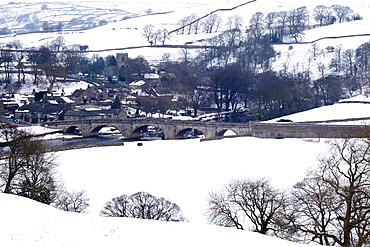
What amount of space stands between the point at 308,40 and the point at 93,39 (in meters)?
60.9

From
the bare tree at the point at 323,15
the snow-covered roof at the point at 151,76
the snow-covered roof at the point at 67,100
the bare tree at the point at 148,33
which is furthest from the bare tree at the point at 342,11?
the snow-covered roof at the point at 67,100

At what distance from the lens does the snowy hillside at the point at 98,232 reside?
627 inches

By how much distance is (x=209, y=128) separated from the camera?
56469 millimetres

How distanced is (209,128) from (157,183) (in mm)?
23349

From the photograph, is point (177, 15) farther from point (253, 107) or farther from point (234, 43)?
point (253, 107)

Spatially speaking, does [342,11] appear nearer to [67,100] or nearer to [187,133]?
[67,100]

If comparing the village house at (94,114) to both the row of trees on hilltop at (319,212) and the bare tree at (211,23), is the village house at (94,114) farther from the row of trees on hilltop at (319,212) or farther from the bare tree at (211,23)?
the bare tree at (211,23)

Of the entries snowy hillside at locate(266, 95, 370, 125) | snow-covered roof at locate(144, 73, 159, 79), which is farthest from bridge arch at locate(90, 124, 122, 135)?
snow-covered roof at locate(144, 73, 159, 79)

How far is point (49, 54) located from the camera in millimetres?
101438

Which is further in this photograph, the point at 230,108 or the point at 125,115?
the point at 230,108

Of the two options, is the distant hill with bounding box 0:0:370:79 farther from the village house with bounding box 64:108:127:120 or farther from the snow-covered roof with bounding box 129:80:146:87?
the village house with bounding box 64:108:127:120

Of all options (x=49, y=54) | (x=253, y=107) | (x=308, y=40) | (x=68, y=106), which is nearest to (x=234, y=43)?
(x=308, y=40)

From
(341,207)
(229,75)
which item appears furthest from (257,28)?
(341,207)

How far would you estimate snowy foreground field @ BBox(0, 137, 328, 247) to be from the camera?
655 inches
